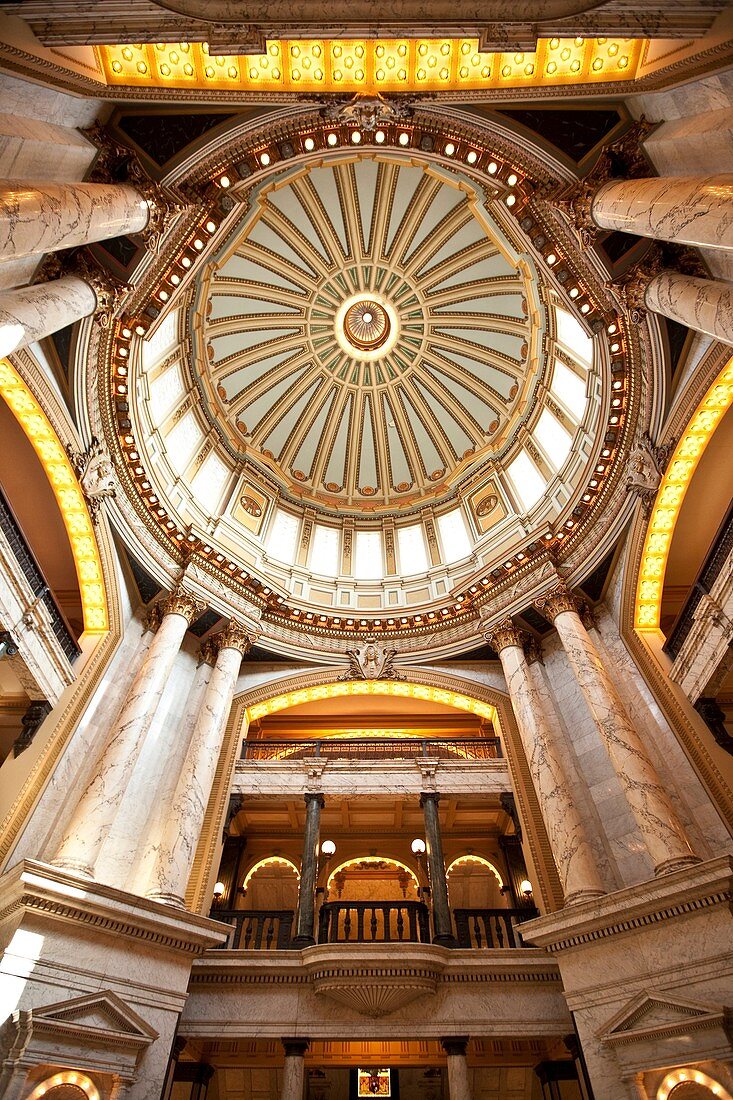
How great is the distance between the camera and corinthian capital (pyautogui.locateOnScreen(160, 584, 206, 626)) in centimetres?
1418

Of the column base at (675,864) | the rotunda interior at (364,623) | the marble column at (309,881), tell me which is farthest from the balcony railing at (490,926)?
the column base at (675,864)

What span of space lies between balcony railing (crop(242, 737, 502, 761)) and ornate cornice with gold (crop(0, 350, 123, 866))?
4.52m

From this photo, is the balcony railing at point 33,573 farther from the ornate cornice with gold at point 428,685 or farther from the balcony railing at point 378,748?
the balcony railing at point 378,748

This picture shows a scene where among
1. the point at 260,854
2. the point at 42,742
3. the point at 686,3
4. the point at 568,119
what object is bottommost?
the point at 42,742

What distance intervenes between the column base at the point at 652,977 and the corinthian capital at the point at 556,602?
20.9 ft

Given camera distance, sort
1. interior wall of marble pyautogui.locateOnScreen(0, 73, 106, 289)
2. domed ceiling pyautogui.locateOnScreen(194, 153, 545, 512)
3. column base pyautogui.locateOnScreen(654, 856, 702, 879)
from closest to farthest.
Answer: interior wall of marble pyautogui.locateOnScreen(0, 73, 106, 289)
column base pyautogui.locateOnScreen(654, 856, 702, 879)
domed ceiling pyautogui.locateOnScreen(194, 153, 545, 512)

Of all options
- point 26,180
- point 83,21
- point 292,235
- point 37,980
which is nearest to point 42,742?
point 37,980

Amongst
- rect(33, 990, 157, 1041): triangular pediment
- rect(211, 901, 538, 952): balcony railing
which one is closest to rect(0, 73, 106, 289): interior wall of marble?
rect(33, 990, 157, 1041): triangular pediment

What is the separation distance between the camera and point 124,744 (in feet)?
35.7

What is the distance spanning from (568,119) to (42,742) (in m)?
14.7

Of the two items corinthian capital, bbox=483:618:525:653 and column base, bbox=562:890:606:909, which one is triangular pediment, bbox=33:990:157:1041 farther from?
corinthian capital, bbox=483:618:525:653

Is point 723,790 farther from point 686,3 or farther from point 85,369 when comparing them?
point 85,369

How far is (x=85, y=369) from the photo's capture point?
12055mm

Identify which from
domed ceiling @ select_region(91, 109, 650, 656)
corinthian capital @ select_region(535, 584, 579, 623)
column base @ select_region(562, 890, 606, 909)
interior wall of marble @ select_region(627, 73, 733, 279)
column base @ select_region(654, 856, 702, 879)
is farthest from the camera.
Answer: corinthian capital @ select_region(535, 584, 579, 623)
